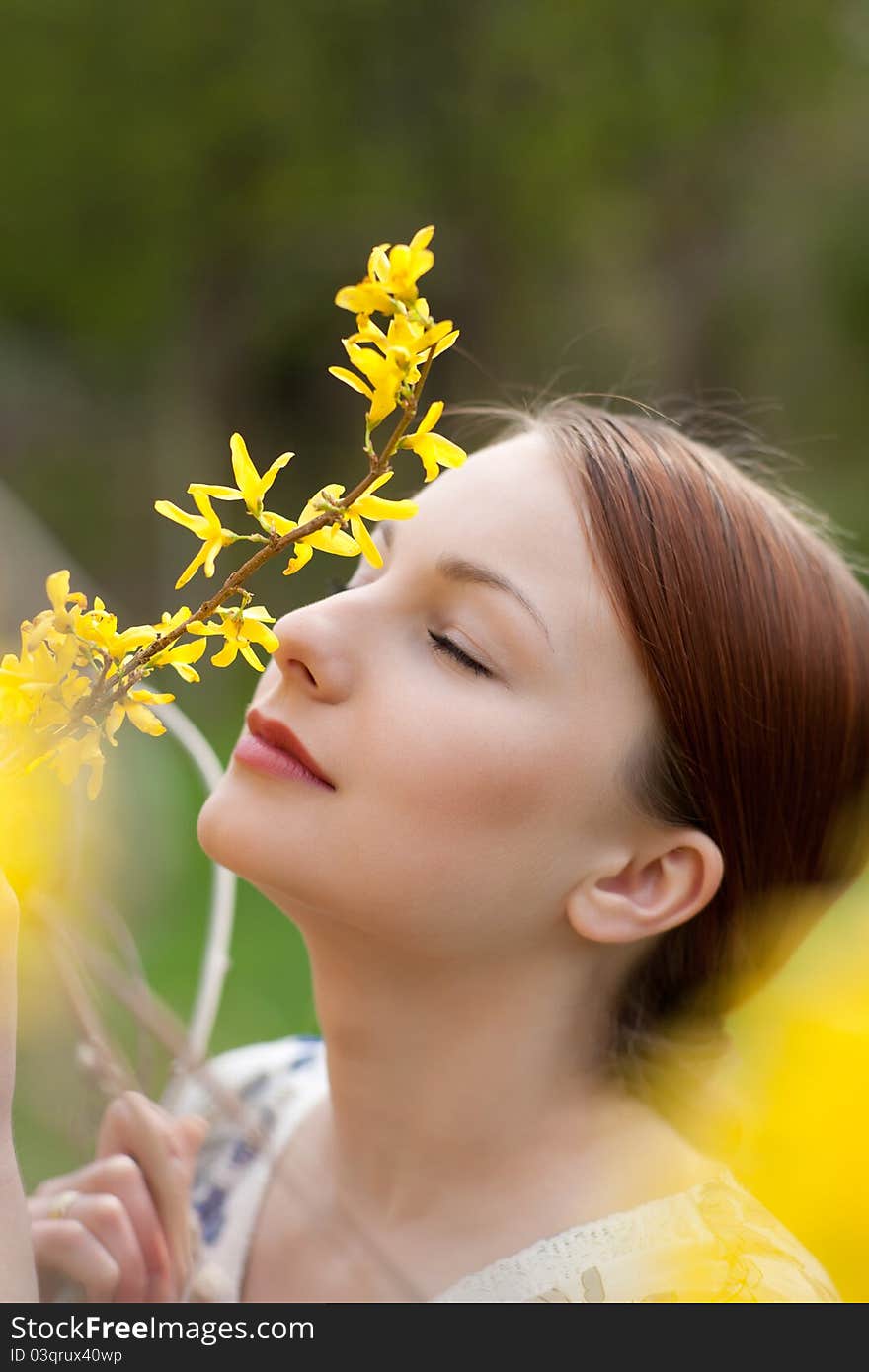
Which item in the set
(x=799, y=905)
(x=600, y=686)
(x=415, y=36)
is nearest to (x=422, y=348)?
(x=600, y=686)

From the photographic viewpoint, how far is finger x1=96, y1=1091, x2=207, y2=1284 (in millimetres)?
856

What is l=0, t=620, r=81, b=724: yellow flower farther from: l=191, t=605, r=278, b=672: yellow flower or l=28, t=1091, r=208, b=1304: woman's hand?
l=28, t=1091, r=208, b=1304: woman's hand

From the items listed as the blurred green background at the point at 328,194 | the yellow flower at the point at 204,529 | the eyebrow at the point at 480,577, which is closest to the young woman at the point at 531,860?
the eyebrow at the point at 480,577

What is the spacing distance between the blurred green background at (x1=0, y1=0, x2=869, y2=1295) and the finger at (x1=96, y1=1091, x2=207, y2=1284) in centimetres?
305

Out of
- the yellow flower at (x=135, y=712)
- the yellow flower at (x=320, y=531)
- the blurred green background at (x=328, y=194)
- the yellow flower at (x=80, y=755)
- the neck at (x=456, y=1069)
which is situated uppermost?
the blurred green background at (x=328, y=194)

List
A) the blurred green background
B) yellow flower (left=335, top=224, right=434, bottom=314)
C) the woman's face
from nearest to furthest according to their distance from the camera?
yellow flower (left=335, top=224, right=434, bottom=314) < the woman's face < the blurred green background

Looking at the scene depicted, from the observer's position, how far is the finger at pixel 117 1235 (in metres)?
0.87

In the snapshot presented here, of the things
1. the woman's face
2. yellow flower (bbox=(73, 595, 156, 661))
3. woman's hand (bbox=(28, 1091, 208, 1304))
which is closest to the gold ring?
woman's hand (bbox=(28, 1091, 208, 1304))

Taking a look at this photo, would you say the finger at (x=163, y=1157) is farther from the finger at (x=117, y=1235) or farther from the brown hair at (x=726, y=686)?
the brown hair at (x=726, y=686)

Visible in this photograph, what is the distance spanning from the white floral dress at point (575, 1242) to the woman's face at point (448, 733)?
0.15 metres

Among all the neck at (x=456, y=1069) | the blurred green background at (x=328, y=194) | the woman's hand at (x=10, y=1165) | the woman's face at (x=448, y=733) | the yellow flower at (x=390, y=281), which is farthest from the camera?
the blurred green background at (x=328, y=194)

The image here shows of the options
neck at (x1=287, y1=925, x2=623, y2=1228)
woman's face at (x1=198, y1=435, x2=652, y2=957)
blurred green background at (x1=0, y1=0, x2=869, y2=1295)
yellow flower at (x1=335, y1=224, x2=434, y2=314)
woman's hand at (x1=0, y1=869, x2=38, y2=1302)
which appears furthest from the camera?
blurred green background at (x1=0, y1=0, x2=869, y2=1295)

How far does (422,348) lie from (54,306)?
4.47 m

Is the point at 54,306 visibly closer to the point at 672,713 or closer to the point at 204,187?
the point at 204,187
